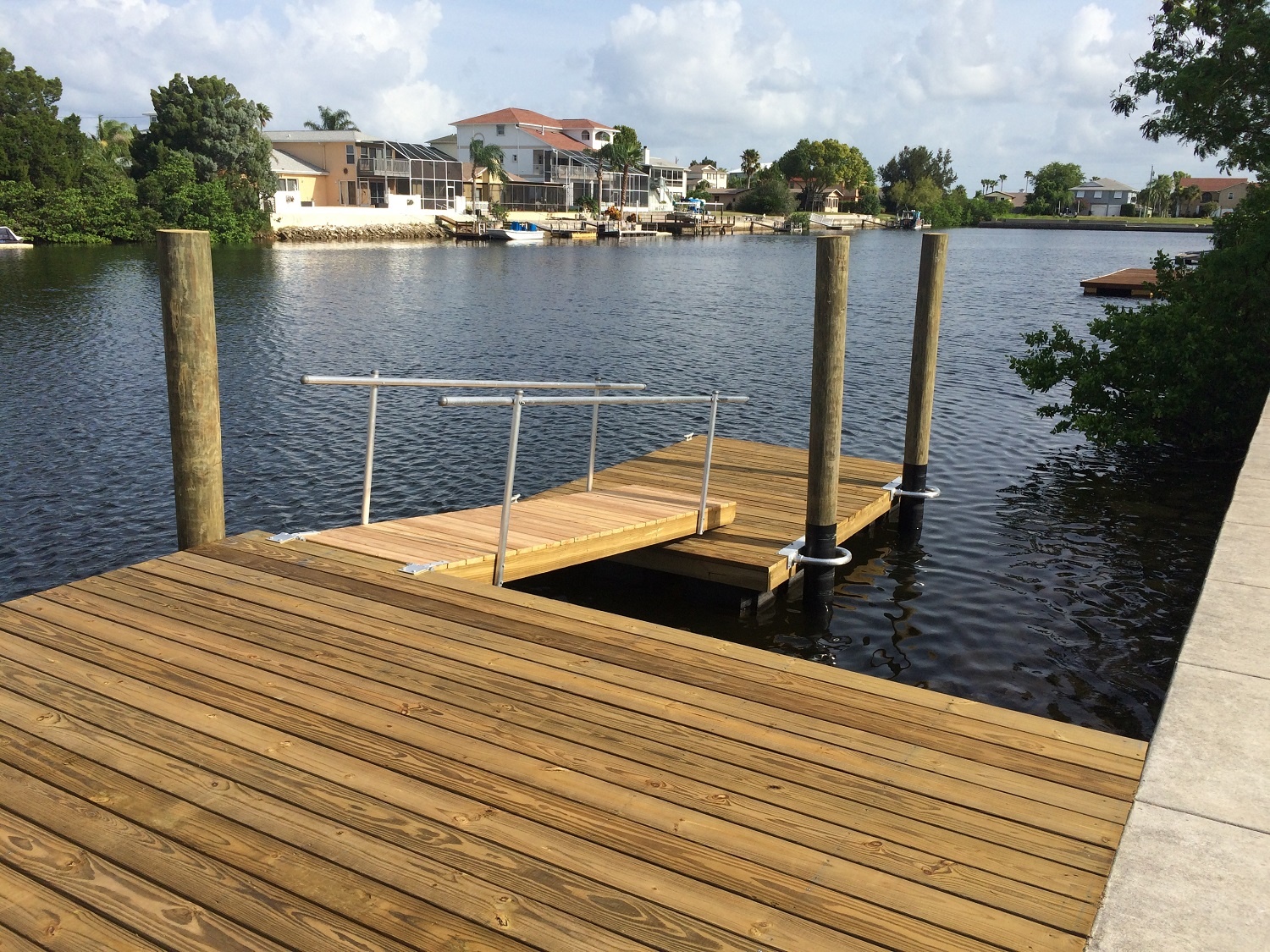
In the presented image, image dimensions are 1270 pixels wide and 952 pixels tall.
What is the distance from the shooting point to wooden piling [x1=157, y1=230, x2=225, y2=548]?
597cm

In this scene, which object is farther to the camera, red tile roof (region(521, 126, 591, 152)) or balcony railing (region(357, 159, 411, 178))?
red tile roof (region(521, 126, 591, 152))

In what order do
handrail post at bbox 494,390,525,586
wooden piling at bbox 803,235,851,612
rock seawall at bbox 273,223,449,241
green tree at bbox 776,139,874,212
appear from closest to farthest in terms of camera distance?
handrail post at bbox 494,390,525,586
wooden piling at bbox 803,235,851,612
rock seawall at bbox 273,223,449,241
green tree at bbox 776,139,874,212

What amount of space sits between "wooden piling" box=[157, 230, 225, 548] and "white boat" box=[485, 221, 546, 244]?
75.2m

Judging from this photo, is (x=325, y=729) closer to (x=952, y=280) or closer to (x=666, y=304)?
(x=666, y=304)

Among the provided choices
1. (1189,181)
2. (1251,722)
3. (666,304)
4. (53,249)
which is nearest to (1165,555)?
(1251,722)

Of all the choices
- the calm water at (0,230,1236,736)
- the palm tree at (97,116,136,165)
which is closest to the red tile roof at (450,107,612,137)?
the palm tree at (97,116,136,165)

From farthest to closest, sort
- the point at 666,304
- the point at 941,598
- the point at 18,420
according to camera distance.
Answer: the point at 666,304 < the point at 18,420 < the point at 941,598

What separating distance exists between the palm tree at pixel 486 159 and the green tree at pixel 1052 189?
400 ft

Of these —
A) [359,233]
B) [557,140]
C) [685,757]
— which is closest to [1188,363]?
[685,757]

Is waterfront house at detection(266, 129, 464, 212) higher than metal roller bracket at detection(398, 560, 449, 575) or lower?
higher

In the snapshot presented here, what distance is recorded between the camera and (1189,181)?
179 metres

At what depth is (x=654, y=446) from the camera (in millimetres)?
17297

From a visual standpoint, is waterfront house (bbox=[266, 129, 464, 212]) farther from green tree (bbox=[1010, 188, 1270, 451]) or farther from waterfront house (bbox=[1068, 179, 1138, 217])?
waterfront house (bbox=[1068, 179, 1138, 217])

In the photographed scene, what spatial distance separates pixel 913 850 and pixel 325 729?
237 centimetres
